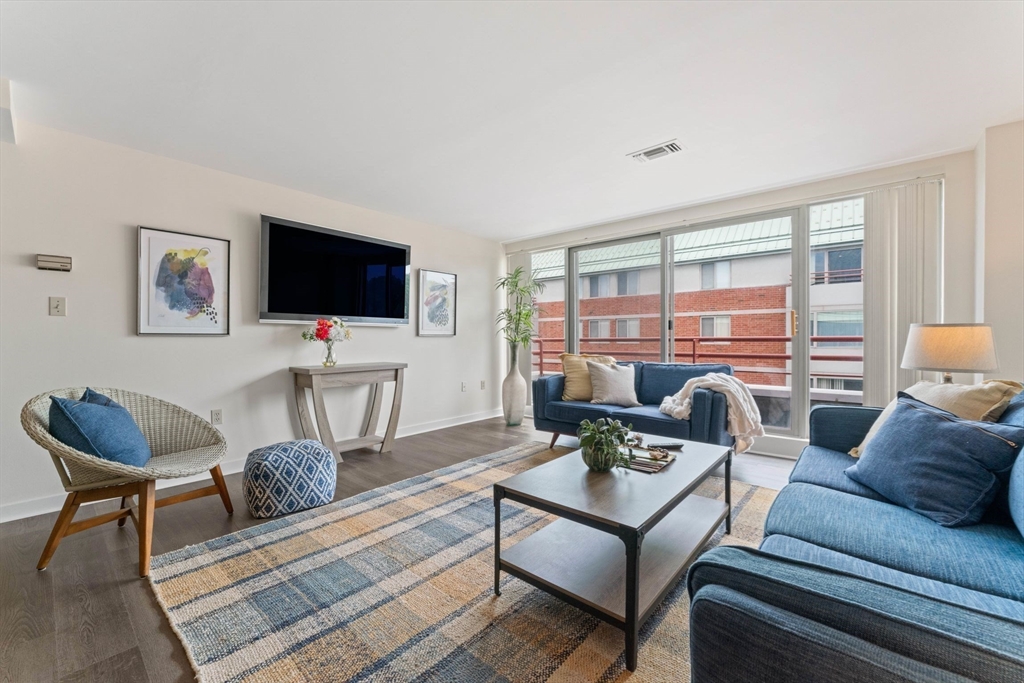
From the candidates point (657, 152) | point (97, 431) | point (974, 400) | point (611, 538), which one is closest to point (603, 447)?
point (611, 538)

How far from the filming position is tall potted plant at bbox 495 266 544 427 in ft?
16.0

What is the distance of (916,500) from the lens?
4.57 feet

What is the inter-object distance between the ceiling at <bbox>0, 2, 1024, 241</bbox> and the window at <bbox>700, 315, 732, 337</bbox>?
1517mm

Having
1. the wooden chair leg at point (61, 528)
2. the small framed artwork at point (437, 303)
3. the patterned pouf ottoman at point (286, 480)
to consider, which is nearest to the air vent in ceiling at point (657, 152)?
the small framed artwork at point (437, 303)

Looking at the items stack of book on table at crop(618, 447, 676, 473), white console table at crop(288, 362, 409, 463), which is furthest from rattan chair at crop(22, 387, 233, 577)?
stack of book on table at crop(618, 447, 676, 473)

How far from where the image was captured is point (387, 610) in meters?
1.59

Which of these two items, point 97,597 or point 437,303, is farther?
point 437,303

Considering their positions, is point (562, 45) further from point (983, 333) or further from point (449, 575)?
point (983, 333)

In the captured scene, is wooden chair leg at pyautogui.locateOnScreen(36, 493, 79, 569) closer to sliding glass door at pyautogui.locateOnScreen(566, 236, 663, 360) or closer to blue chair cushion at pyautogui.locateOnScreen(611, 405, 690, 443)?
blue chair cushion at pyautogui.locateOnScreen(611, 405, 690, 443)

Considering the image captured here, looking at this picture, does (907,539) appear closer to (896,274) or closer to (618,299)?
(896,274)

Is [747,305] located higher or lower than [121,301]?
higher

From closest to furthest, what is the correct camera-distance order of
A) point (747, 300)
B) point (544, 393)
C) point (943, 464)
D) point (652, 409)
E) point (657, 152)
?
point (943, 464), point (657, 152), point (652, 409), point (544, 393), point (747, 300)

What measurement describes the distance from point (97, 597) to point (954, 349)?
166 inches

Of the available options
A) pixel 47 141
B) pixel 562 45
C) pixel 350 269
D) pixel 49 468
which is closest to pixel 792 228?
pixel 562 45
